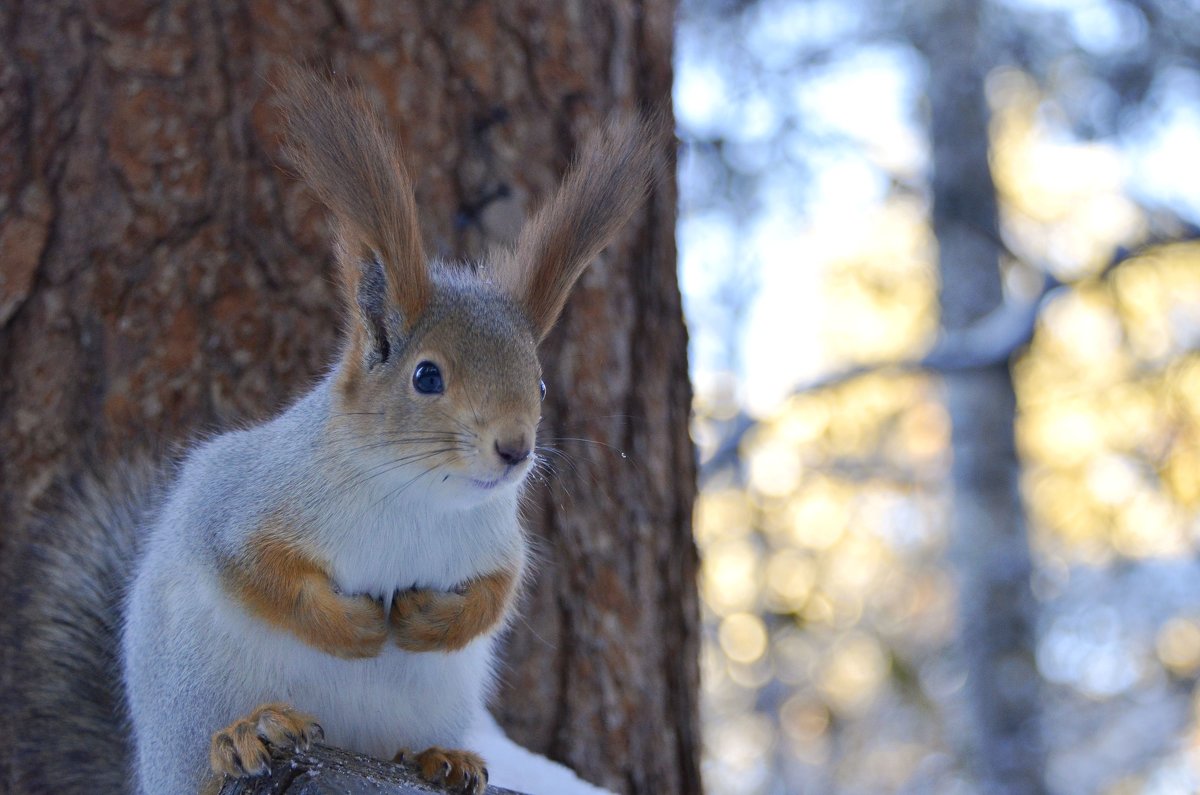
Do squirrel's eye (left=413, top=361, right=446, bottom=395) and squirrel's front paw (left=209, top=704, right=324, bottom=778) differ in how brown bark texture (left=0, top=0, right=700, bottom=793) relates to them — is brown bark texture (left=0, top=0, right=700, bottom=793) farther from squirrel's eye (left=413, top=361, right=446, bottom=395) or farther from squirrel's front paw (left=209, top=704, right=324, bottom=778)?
squirrel's front paw (left=209, top=704, right=324, bottom=778)

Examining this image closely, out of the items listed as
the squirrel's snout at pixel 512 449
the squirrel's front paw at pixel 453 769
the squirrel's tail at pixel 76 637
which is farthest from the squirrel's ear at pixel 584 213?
the squirrel's tail at pixel 76 637

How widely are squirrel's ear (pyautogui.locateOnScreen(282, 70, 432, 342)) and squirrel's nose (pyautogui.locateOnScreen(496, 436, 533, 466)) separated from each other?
0.25 metres

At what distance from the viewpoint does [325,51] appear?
6.91 feet

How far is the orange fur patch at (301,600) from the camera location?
1446 mm

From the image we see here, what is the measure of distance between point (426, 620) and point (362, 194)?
0.54 meters

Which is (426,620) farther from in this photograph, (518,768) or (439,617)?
(518,768)

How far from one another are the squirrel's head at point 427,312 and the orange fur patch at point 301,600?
0.14 m

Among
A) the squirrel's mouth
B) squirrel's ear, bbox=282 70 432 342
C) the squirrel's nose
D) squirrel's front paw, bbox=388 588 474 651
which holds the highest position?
squirrel's ear, bbox=282 70 432 342

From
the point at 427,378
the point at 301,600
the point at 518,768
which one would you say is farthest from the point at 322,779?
the point at 518,768

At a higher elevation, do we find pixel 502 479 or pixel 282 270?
pixel 282 270

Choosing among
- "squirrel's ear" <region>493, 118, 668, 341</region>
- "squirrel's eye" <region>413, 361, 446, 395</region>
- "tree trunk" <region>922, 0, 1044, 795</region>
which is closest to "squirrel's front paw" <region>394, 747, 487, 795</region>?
"squirrel's eye" <region>413, 361, 446, 395</region>

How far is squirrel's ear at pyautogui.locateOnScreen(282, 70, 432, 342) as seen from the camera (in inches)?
53.3

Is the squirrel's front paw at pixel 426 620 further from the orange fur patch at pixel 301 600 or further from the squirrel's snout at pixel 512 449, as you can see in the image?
the squirrel's snout at pixel 512 449

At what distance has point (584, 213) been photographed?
1563 millimetres
